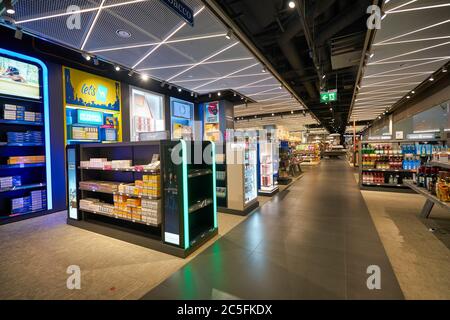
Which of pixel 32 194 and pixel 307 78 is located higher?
pixel 307 78

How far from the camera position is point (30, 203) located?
4730 millimetres

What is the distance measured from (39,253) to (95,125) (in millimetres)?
3826

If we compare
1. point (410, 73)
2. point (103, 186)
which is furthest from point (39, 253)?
point (410, 73)

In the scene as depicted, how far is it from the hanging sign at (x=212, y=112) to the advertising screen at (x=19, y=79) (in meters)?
6.02

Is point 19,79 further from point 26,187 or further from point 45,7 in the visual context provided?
point 26,187

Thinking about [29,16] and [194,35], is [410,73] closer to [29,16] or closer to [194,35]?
[194,35]

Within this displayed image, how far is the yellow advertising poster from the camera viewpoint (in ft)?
17.7

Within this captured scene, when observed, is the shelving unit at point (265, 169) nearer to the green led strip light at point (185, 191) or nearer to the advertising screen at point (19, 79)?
the green led strip light at point (185, 191)

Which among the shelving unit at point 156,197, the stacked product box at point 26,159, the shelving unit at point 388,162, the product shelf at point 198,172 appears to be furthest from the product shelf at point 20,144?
the shelving unit at point 388,162

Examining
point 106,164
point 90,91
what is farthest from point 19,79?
point 106,164

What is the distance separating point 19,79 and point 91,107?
59.4 inches

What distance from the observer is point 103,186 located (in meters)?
3.61

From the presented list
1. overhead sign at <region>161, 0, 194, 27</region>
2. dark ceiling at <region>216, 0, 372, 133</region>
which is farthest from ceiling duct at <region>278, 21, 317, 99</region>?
overhead sign at <region>161, 0, 194, 27</region>

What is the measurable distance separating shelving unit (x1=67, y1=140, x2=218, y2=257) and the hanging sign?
5937 millimetres
